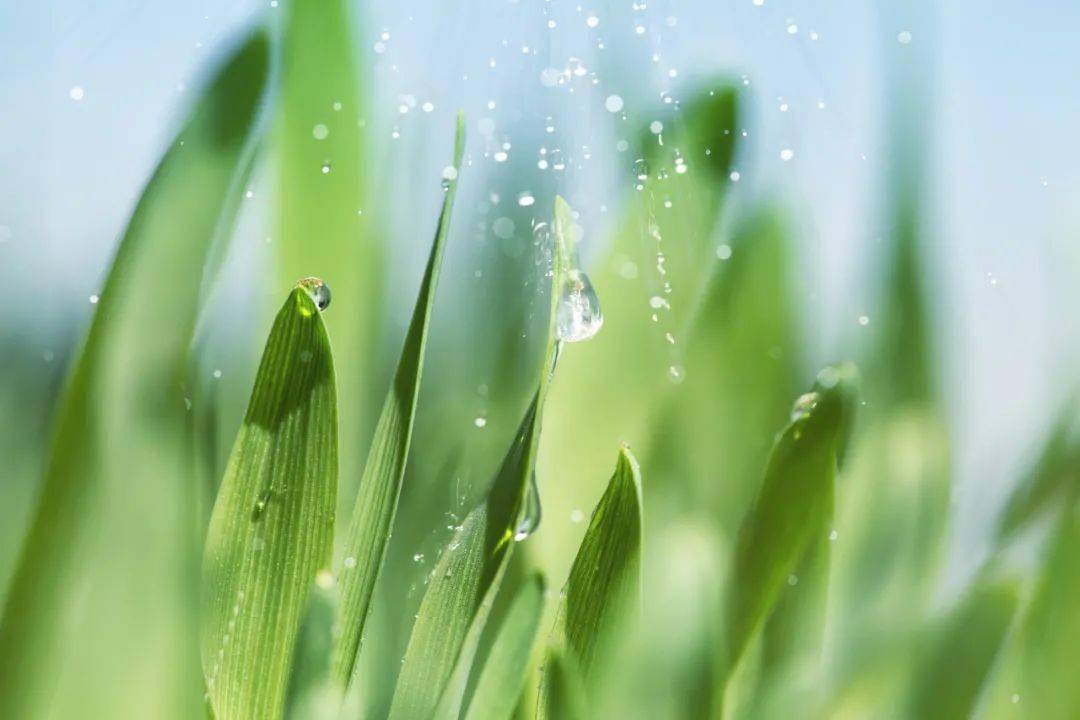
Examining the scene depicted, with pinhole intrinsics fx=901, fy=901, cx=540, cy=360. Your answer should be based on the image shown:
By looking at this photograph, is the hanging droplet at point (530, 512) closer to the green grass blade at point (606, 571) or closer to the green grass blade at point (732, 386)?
the green grass blade at point (606, 571)

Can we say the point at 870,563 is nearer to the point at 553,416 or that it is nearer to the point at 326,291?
the point at 553,416

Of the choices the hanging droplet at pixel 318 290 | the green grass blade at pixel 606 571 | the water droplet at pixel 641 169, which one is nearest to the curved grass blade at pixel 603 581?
the green grass blade at pixel 606 571

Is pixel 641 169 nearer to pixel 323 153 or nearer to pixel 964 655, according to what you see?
pixel 323 153

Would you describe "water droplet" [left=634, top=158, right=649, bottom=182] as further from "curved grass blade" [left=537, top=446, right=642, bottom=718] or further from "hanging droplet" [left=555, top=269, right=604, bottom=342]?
"curved grass blade" [left=537, top=446, right=642, bottom=718]

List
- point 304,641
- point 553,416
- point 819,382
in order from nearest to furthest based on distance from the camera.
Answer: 1. point 304,641
2. point 819,382
3. point 553,416

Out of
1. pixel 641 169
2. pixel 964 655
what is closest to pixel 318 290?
pixel 641 169

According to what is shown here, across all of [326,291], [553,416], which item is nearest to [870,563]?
[553,416]
